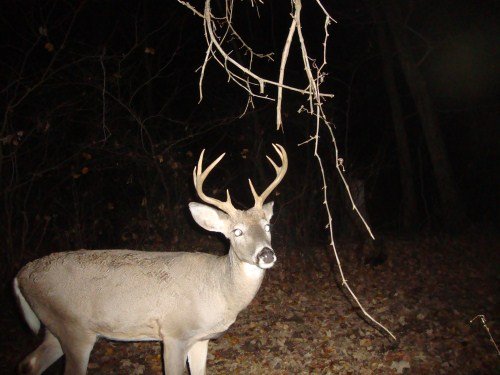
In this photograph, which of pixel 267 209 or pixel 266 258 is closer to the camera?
pixel 266 258

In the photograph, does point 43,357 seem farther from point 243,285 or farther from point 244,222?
point 244,222

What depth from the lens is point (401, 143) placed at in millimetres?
11891

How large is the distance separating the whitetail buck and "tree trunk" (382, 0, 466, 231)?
8.32m

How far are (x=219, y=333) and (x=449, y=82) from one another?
14.2 meters

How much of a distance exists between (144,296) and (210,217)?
1.10 meters

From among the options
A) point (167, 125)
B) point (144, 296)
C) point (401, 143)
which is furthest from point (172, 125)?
point (144, 296)

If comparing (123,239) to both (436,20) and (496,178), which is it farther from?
(496,178)

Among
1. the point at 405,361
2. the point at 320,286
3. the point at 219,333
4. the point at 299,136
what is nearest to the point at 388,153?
the point at 299,136

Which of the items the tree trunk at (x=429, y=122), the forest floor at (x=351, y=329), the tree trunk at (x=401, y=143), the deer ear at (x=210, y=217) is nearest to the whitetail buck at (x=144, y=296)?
the deer ear at (x=210, y=217)

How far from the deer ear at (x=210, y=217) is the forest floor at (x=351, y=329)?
187cm

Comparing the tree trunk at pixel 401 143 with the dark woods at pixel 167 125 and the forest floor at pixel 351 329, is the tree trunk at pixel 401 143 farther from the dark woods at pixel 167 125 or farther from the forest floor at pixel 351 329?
the forest floor at pixel 351 329

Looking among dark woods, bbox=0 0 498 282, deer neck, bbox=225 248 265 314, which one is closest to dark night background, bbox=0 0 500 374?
dark woods, bbox=0 0 498 282

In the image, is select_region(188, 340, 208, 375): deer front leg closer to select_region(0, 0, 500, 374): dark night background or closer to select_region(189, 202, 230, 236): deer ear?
select_region(189, 202, 230, 236): deer ear

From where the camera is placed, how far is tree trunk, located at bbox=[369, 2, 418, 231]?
38.0 feet
